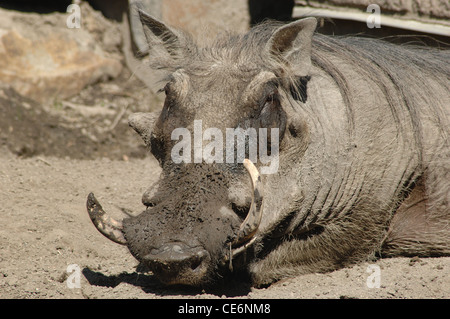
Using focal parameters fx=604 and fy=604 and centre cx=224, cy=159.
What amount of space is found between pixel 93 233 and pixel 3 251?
1.76ft

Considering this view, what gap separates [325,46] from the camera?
10.8 ft

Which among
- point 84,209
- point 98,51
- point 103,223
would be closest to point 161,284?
point 103,223

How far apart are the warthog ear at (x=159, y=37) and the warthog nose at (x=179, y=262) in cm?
135

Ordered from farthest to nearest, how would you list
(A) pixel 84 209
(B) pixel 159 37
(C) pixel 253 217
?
(A) pixel 84 209 < (B) pixel 159 37 < (C) pixel 253 217

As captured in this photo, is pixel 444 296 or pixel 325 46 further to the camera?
pixel 325 46

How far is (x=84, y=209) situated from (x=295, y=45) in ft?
5.49

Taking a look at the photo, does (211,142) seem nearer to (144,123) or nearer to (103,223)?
(103,223)

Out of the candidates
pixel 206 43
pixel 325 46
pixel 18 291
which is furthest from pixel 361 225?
pixel 18 291

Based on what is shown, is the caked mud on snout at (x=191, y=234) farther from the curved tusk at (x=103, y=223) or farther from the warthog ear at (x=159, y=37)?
the warthog ear at (x=159, y=37)

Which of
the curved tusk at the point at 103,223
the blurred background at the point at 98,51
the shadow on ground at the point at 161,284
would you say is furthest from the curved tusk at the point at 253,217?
the blurred background at the point at 98,51

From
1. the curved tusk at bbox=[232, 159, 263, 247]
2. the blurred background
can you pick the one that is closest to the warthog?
the curved tusk at bbox=[232, 159, 263, 247]

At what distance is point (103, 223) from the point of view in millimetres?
2533

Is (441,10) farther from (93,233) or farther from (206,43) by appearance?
(93,233)

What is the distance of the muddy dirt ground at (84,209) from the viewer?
8.69ft
